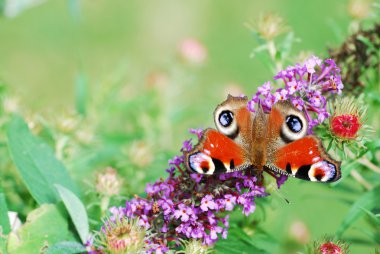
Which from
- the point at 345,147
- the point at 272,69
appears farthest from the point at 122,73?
the point at 345,147

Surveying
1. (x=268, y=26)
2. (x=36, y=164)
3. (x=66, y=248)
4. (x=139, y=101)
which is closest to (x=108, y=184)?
(x=36, y=164)

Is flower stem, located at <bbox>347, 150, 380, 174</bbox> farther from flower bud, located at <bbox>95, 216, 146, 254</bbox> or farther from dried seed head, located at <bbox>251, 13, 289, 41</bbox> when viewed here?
flower bud, located at <bbox>95, 216, 146, 254</bbox>

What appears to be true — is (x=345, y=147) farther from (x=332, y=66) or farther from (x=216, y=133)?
(x=216, y=133)

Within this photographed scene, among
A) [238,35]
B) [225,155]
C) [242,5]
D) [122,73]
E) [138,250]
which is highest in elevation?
[242,5]

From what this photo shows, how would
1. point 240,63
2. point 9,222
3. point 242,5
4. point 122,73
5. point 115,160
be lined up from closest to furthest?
point 9,222, point 115,160, point 122,73, point 240,63, point 242,5

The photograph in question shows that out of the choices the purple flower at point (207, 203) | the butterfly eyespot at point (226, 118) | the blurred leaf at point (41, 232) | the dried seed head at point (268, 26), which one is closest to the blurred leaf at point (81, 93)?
the dried seed head at point (268, 26)

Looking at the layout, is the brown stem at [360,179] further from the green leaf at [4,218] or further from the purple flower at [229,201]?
the green leaf at [4,218]

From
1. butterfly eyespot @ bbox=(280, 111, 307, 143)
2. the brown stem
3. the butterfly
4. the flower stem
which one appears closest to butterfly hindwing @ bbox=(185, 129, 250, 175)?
the butterfly
